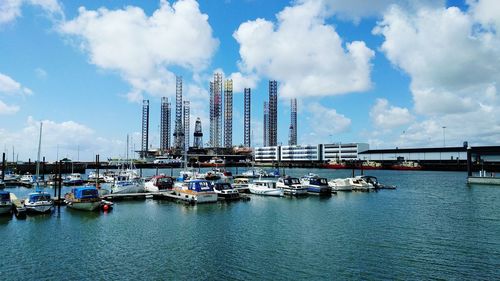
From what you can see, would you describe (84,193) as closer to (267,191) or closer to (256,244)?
(256,244)

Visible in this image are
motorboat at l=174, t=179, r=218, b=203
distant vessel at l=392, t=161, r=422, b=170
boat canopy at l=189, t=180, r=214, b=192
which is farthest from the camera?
distant vessel at l=392, t=161, r=422, b=170

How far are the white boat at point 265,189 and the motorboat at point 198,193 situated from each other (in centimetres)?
1045

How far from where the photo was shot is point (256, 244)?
2673 cm

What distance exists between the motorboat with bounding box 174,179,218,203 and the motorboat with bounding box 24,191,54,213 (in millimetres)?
16291

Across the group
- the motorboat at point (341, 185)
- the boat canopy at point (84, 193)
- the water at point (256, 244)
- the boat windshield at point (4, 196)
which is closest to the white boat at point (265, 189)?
the water at point (256, 244)

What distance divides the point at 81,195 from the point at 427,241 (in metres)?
36.0

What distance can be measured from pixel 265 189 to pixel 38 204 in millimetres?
31572

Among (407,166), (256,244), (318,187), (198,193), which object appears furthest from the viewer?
(407,166)

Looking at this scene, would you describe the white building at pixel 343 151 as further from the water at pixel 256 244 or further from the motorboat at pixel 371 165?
the water at pixel 256 244

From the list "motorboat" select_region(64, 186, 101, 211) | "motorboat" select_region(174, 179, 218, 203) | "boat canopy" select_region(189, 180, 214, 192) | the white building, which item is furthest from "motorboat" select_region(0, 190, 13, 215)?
the white building

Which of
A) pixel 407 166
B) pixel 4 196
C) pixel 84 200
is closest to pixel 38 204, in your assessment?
pixel 4 196

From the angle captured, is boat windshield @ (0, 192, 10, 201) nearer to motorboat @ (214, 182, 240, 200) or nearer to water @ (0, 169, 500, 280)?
water @ (0, 169, 500, 280)

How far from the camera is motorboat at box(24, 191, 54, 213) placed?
38719 millimetres

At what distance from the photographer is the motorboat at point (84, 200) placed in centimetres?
4200
